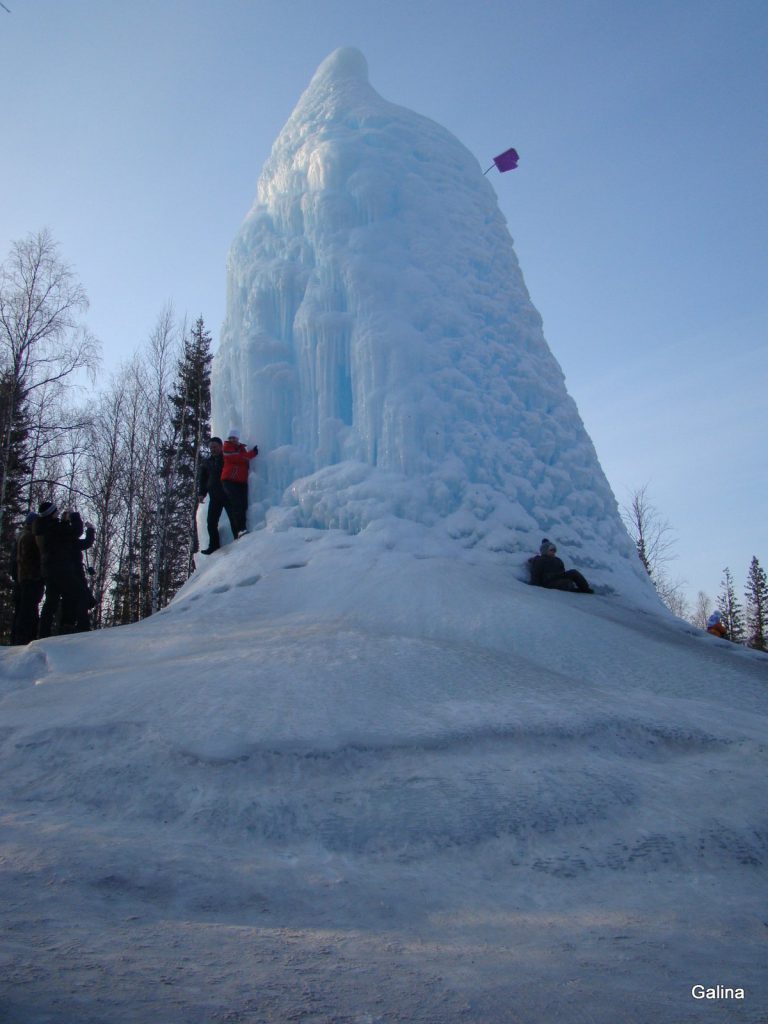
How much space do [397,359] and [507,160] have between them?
13.9ft

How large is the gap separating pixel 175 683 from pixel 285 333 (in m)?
4.98

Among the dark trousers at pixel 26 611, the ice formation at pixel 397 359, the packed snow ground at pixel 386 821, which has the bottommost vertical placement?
the packed snow ground at pixel 386 821

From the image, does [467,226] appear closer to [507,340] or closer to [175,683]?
[507,340]

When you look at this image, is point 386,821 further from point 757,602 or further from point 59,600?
point 757,602

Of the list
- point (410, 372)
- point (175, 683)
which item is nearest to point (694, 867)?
point (175, 683)

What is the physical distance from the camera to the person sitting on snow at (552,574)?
629cm

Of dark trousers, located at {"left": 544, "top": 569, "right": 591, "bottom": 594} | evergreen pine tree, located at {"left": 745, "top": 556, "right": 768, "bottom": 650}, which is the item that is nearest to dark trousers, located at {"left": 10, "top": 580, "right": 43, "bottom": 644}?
dark trousers, located at {"left": 544, "top": 569, "right": 591, "bottom": 594}

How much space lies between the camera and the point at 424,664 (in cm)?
427

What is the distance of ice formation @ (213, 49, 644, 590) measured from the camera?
686cm

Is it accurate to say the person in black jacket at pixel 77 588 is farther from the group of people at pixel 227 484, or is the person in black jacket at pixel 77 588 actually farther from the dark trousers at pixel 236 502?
the dark trousers at pixel 236 502

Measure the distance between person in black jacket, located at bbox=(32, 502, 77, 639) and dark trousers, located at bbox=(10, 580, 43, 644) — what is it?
0.64 feet

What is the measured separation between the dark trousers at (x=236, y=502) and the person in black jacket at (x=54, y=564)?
1505mm

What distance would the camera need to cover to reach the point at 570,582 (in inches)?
251

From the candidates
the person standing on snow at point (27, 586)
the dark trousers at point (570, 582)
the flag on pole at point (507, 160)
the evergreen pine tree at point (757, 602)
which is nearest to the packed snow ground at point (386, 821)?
the dark trousers at point (570, 582)
